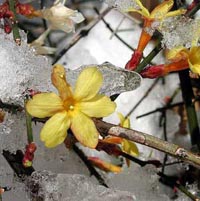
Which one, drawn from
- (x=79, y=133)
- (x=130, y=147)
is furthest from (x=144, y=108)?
(x=79, y=133)

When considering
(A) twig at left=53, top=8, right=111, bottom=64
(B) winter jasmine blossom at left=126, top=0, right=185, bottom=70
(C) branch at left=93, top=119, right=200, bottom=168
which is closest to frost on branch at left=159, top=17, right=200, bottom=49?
(B) winter jasmine blossom at left=126, top=0, right=185, bottom=70

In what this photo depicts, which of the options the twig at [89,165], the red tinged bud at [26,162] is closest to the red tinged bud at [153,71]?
the red tinged bud at [26,162]

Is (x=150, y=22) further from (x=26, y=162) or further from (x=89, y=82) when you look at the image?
(x=26, y=162)

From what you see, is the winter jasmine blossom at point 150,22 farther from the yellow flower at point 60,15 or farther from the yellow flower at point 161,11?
the yellow flower at point 60,15

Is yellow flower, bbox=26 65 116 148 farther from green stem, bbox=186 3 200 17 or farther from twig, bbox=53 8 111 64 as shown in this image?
twig, bbox=53 8 111 64

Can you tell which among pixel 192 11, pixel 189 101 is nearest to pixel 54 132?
pixel 192 11

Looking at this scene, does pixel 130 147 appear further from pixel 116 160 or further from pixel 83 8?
pixel 83 8
